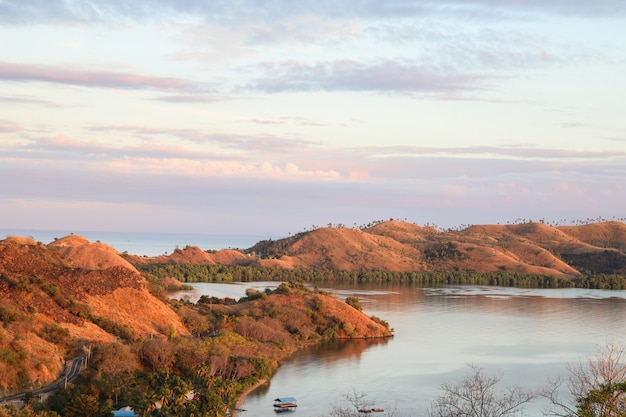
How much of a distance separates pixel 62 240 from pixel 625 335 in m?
84.9

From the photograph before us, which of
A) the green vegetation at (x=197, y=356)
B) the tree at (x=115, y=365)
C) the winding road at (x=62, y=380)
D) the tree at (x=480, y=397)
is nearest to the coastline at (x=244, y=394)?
the green vegetation at (x=197, y=356)

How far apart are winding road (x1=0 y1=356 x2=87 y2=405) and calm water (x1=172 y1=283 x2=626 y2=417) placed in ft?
37.6

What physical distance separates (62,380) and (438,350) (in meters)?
39.1

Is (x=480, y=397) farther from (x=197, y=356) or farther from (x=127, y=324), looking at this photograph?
(x=127, y=324)

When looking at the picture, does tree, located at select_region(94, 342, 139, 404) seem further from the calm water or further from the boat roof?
the boat roof

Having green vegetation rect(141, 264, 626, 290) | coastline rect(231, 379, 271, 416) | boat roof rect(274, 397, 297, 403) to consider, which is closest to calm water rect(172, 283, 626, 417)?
coastline rect(231, 379, 271, 416)

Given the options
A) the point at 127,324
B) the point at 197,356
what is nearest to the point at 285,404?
the point at 197,356

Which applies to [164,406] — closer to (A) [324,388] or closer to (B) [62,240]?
(A) [324,388]

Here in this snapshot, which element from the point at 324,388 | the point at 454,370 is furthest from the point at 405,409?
the point at 454,370

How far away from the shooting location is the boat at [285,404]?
169 ft

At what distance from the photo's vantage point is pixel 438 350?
76.3 metres

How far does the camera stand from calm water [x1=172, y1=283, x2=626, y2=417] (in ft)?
188

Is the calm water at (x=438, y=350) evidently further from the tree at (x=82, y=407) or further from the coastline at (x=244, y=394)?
the tree at (x=82, y=407)

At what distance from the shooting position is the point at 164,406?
40375 millimetres
